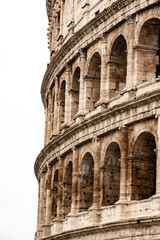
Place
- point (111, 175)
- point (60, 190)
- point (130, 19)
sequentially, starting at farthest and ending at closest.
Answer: point (60, 190)
point (111, 175)
point (130, 19)

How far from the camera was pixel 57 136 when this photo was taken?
3416 centimetres

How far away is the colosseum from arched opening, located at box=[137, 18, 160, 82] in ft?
0.12

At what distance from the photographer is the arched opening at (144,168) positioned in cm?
2722

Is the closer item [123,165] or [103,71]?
[123,165]

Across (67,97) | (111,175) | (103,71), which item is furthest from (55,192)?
(103,71)

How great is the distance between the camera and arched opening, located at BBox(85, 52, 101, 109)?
105 ft

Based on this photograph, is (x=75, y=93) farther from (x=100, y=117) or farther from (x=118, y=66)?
(x=100, y=117)

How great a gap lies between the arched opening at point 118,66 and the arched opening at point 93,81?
174 cm

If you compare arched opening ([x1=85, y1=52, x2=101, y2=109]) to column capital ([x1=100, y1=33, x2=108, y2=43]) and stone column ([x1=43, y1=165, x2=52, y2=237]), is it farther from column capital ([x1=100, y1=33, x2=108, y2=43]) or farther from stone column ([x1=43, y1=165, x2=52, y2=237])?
stone column ([x1=43, y1=165, x2=52, y2=237])

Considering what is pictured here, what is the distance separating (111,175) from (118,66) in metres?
4.50

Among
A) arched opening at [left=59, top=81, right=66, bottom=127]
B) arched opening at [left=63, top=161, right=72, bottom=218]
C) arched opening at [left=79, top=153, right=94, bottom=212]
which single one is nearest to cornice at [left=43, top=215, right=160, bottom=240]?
arched opening at [left=79, top=153, right=94, bottom=212]

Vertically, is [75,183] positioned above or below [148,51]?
below

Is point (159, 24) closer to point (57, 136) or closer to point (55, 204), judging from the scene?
point (57, 136)

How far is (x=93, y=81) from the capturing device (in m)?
32.3
